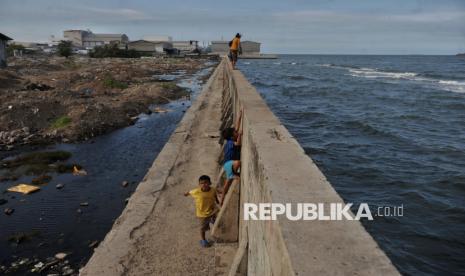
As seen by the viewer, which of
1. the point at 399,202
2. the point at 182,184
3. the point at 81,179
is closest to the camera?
the point at 182,184

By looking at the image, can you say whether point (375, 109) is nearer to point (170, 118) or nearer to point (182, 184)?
point (170, 118)

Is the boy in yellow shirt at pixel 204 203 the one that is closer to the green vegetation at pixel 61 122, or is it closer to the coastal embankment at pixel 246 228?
the coastal embankment at pixel 246 228

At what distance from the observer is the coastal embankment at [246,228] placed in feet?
7.99

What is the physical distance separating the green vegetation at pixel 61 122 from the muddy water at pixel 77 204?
240 centimetres

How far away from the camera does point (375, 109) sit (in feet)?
78.6

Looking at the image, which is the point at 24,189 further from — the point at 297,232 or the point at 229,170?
the point at 297,232

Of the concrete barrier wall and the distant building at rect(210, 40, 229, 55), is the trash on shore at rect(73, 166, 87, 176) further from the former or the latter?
the distant building at rect(210, 40, 229, 55)

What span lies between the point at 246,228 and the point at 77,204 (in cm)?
576

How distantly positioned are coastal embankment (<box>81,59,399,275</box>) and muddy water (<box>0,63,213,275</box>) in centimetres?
113

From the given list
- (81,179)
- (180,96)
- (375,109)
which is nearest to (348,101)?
(375,109)

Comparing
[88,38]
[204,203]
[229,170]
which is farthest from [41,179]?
[88,38]

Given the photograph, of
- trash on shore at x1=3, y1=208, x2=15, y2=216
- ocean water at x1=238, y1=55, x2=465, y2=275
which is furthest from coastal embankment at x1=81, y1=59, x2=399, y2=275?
ocean water at x1=238, y1=55, x2=465, y2=275

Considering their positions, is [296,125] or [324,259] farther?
[296,125]

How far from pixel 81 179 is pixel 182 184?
12.7ft
